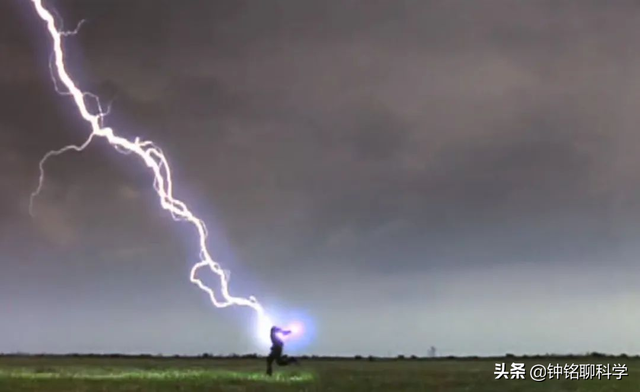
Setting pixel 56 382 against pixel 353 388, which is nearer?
pixel 353 388

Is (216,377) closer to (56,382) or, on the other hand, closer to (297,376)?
(297,376)

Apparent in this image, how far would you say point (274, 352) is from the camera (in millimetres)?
56812

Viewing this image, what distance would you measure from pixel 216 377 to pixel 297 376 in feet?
16.7

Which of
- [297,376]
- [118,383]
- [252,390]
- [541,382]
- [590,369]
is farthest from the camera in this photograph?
[590,369]

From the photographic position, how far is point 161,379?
5081cm

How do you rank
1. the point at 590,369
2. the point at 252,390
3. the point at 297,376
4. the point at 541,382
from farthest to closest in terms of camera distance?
the point at 590,369
the point at 297,376
the point at 541,382
the point at 252,390

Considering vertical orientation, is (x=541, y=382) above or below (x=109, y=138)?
below

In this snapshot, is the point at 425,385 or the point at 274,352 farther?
the point at 274,352

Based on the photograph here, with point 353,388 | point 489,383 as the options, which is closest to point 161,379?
point 353,388

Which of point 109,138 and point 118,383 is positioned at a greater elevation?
point 109,138

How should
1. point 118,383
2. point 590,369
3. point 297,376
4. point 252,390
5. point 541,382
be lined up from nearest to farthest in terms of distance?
point 252,390 → point 118,383 → point 541,382 → point 297,376 → point 590,369

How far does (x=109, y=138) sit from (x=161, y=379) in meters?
14.2

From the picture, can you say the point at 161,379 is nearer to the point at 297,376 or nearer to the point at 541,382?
the point at 297,376

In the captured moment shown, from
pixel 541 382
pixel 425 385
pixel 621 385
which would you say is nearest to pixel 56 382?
pixel 425 385
